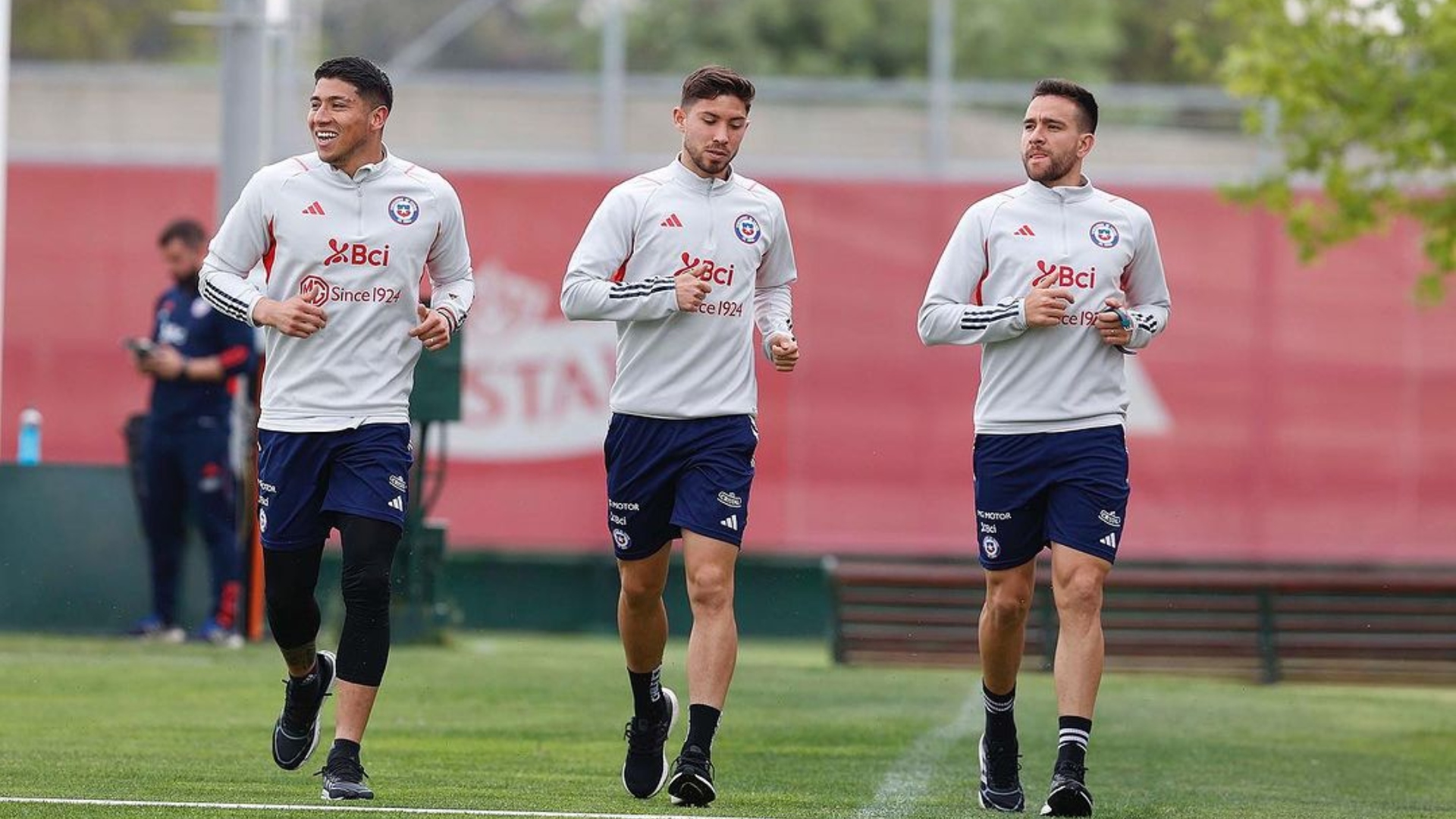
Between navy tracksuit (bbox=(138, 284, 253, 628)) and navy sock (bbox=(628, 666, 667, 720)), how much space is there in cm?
660

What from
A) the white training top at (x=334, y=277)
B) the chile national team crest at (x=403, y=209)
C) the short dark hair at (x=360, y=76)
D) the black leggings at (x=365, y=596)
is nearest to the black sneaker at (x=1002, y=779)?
the black leggings at (x=365, y=596)

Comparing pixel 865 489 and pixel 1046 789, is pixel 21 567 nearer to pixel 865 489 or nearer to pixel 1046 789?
pixel 865 489

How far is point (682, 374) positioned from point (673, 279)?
295mm

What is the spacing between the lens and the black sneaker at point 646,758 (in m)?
7.59

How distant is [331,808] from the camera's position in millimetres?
6910

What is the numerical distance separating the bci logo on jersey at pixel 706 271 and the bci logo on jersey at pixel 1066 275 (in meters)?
0.93

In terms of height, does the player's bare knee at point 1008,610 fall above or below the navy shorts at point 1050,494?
below

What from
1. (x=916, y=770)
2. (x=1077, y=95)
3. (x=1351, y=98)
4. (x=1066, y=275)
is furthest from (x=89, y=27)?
(x=1066, y=275)

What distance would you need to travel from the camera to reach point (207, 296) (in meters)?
→ 7.58

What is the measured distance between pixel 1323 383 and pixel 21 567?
957cm

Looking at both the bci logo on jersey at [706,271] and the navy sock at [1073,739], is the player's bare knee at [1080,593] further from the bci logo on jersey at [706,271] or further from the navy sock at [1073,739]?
the bci logo on jersey at [706,271]

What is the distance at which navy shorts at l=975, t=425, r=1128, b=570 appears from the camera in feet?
24.9

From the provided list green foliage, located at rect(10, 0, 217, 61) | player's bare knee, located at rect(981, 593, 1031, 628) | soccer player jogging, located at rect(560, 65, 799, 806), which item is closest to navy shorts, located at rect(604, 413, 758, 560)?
soccer player jogging, located at rect(560, 65, 799, 806)

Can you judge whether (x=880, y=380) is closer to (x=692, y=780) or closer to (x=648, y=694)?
(x=648, y=694)
